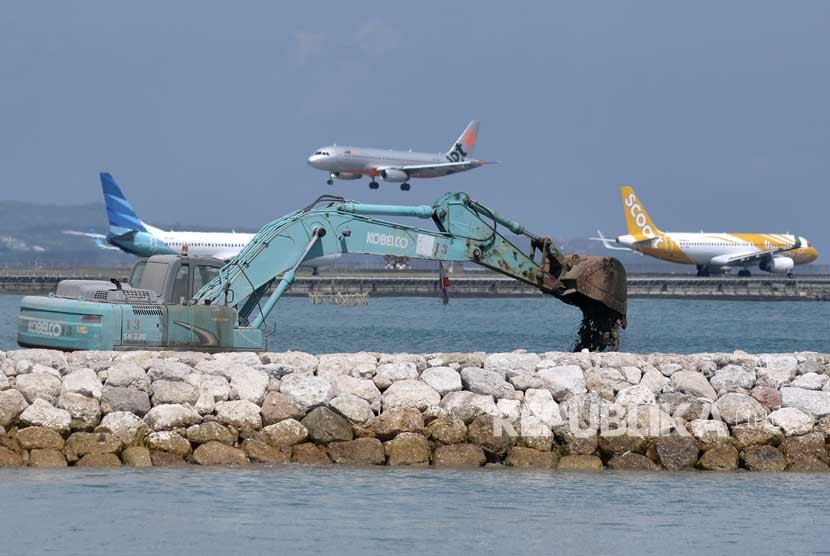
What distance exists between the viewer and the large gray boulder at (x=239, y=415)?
1877 centimetres

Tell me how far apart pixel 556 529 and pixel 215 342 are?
23.3ft

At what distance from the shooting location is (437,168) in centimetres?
12106

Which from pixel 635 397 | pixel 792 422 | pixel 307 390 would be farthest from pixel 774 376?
pixel 307 390

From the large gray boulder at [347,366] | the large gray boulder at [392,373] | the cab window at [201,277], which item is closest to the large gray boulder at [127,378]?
the large gray boulder at [347,366]

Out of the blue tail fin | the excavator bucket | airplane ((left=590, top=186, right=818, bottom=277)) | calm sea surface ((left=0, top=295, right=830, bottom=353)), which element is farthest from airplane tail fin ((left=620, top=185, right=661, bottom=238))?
Answer: the excavator bucket

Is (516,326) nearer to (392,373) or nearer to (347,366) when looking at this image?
(347,366)

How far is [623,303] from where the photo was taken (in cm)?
2336

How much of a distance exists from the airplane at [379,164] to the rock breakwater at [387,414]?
3658 inches

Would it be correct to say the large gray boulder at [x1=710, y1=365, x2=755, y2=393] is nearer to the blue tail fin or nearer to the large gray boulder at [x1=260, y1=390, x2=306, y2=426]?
the large gray boulder at [x1=260, y1=390, x2=306, y2=426]

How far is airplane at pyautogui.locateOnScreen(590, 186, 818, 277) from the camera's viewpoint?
106 meters

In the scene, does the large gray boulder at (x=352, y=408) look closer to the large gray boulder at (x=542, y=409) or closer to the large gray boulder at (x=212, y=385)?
the large gray boulder at (x=212, y=385)

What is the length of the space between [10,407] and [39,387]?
0.50 metres

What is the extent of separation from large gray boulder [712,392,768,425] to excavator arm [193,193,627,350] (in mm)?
3787

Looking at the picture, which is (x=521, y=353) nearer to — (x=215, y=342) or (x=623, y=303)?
(x=623, y=303)
